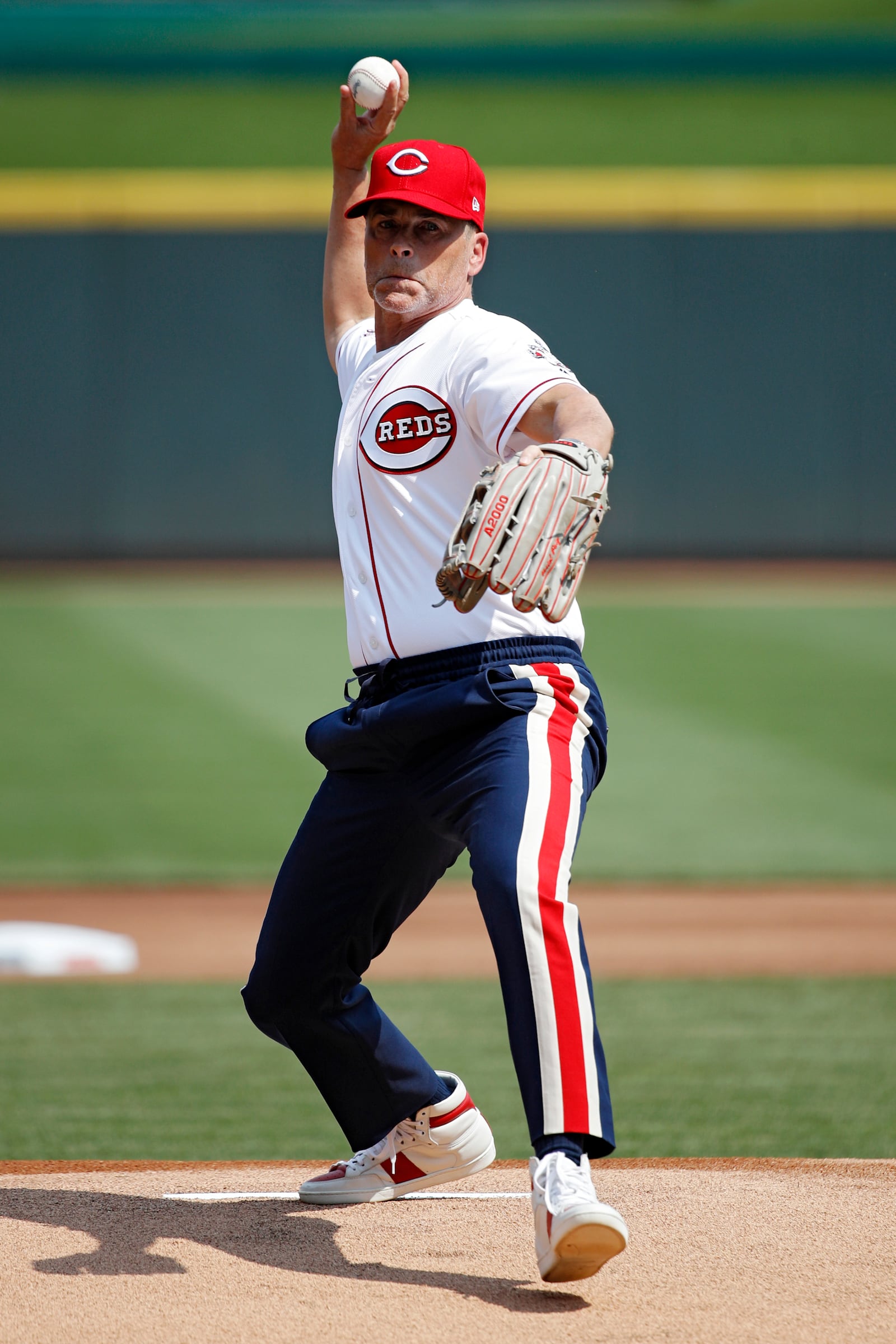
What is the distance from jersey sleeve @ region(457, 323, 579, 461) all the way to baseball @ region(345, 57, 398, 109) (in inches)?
34.4

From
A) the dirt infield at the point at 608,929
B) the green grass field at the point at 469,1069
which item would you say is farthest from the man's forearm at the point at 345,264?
the dirt infield at the point at 608,929

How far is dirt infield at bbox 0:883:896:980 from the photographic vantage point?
6.92m

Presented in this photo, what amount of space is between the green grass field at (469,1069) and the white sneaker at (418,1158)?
3.39 ft

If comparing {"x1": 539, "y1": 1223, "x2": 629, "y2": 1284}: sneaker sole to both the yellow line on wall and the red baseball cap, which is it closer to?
the red baseball cap

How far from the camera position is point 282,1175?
3.65 m

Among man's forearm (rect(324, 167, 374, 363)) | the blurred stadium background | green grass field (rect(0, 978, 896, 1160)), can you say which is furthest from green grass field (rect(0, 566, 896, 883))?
man's forearm (rect(324, 167, 374, 363))

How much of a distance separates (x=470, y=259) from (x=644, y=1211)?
6.20 feet

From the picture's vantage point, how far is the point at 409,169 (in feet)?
9.85

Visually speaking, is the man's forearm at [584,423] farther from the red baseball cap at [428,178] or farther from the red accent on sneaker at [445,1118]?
the red accent on sneaker at [445,1118]

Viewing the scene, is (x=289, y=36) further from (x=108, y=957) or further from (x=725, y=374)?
(x=108, y=957)

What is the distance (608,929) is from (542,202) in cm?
1235

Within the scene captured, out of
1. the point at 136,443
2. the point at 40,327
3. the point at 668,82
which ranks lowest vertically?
the point at 136,443

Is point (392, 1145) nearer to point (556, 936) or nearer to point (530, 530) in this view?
point (556, 936)

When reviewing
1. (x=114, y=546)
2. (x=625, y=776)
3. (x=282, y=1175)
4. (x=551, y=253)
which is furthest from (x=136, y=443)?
(x=282, y=1175)
